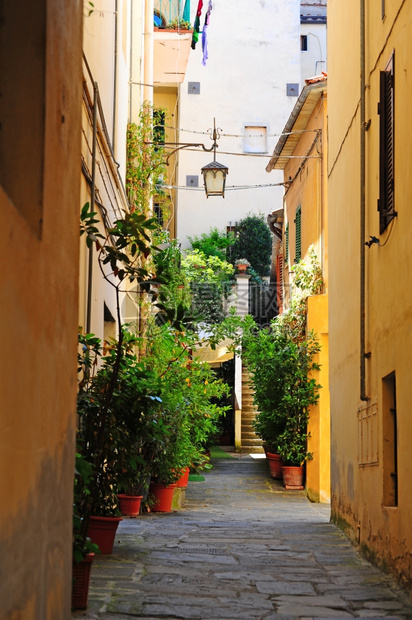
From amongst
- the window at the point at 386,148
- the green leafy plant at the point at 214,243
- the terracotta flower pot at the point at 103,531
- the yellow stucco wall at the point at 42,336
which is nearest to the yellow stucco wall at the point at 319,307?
the window at the point at 386,148

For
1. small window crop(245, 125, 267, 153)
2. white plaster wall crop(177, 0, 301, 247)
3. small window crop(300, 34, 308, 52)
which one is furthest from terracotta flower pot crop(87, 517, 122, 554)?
small window crop(300, 34, 308, 52)

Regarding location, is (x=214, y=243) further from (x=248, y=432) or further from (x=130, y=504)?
(x=130, y=504)

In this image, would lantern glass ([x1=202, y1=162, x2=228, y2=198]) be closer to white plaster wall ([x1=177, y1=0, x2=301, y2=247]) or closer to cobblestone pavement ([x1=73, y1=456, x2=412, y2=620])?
cobblestone pavement ([x1=73, y1=456, x2=412, y2=620])

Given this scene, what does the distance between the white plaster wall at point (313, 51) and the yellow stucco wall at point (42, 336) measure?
114 feet

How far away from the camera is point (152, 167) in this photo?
1548 centimetres

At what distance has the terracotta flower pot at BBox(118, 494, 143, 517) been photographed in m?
10.9

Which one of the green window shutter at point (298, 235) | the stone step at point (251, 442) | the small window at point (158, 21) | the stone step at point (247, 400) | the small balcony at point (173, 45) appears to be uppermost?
the small window at point (158, 21)

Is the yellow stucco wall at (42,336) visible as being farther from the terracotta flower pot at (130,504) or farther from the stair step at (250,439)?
the stair step at (250,439)

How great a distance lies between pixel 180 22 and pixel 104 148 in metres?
10.1

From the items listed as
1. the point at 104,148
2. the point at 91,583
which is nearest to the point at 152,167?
the point at 104,148

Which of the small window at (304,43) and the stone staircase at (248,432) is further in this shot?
the small window at (304,43)

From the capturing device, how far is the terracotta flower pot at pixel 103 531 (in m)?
7.75

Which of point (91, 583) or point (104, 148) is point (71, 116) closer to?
point (91, 583)

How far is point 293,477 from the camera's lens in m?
16.6
